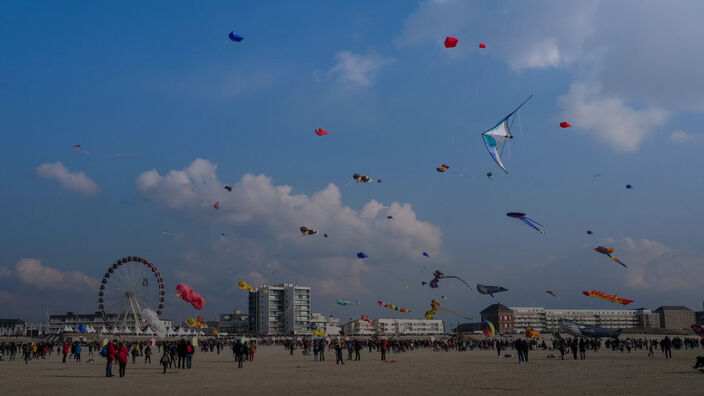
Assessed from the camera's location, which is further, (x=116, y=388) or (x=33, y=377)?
(x=33, y=377)

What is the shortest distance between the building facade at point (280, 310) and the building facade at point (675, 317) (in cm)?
10109

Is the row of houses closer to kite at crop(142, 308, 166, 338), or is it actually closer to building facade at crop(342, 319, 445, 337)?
building facade at crop(342, 319, 445, 337)

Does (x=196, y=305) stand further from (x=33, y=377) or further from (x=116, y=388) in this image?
(x=116, y=388)

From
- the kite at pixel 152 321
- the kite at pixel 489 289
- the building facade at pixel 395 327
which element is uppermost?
the kite at pixel 489 289

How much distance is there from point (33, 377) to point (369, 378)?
41.8 feet

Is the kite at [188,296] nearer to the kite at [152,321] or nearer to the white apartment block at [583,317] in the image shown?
the kite at [152,321]

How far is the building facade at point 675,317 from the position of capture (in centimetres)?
16838

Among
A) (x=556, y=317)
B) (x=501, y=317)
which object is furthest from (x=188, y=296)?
(x=556, y=317)

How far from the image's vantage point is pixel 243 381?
1980cm

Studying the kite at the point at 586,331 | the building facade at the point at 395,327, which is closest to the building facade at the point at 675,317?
the building facade at the point at 395,327

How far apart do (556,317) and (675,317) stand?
36134 millimetres

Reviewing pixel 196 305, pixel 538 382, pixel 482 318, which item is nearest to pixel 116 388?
pixel 538 382

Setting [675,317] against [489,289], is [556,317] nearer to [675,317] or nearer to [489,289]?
[675,317]

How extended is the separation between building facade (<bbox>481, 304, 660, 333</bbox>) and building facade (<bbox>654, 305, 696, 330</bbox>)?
1.80 meters
